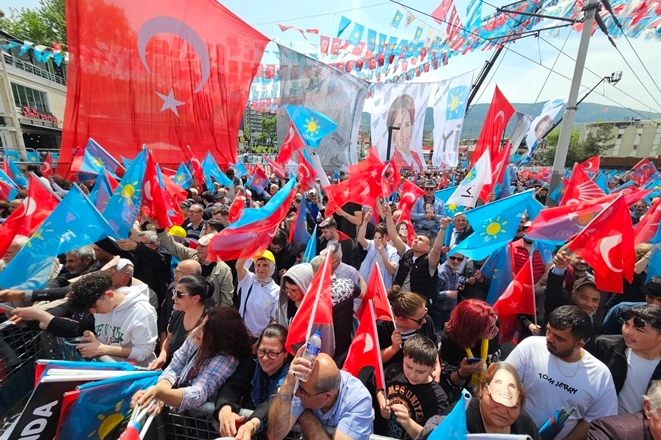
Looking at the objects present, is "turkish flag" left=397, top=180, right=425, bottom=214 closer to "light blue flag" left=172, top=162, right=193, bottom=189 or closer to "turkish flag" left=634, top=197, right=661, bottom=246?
"turkish flag" left=634, top=197, right=661, bottom=246

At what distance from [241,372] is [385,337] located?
125cm

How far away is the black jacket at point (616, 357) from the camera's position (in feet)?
7.54

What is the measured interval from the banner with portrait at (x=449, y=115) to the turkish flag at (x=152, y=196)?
1180cm

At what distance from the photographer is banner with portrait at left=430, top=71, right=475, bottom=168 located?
13.2 m

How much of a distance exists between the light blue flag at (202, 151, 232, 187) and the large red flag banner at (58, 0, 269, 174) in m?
0.30

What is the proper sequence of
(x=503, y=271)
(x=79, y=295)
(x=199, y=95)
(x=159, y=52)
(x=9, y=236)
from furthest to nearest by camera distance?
(x=199, y=95) → (x=159, y=52) → (x=503, y=271) → (x=9, y=236) → (x=79, y=295)

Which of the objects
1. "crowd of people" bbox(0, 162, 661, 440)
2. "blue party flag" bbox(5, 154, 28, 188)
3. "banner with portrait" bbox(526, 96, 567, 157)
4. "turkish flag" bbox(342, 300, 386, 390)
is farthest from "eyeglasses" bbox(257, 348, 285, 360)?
"banner with portrait" bbox(526, 96, 567, 157)

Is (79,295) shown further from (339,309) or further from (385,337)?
(385,337)

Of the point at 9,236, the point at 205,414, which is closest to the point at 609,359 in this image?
the point at 205,414

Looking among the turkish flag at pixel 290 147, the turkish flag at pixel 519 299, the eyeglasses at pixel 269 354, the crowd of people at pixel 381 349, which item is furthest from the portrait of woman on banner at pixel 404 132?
the eyeglasses at pixel 269 354

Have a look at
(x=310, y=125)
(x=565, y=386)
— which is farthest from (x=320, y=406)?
(x=310, y=125)

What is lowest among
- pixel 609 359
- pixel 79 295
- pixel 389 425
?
pixel 389 425

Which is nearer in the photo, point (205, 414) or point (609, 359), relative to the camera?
point (205, 414)

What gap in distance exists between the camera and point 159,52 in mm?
7680
